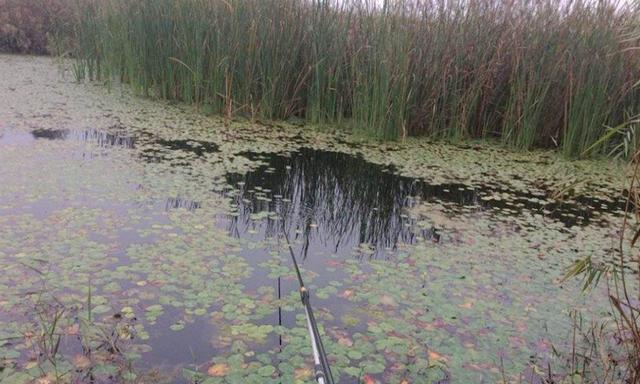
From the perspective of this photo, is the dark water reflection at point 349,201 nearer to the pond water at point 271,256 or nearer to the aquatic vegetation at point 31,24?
the pond water at point 271,256

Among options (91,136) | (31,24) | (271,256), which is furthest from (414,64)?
(31,24)

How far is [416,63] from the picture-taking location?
531cm

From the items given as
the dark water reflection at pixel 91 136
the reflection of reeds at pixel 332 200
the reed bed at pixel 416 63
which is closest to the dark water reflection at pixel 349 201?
the reflection of reeds at pixel 332 200

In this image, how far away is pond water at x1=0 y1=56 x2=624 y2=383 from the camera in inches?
73.4

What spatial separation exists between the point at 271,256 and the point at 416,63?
132 inches

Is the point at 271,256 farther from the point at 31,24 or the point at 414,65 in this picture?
the point at 31,24

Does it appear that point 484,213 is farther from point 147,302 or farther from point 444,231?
point 147,302

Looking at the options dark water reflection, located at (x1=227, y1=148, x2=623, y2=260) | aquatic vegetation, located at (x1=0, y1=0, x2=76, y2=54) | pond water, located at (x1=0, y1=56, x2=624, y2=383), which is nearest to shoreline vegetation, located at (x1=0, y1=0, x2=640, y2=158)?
pond water, located at (x1=0, y1=56, x2=624, y2=383)

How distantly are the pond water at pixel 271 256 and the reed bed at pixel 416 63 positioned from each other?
756 millimetres

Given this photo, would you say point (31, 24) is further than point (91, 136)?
Yes

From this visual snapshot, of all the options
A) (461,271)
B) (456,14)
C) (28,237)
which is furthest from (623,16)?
(28,237)

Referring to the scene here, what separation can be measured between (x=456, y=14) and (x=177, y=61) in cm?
307

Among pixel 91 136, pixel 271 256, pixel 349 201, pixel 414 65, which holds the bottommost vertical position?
pixel 271 256

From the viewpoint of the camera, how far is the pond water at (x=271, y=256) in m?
1.87
